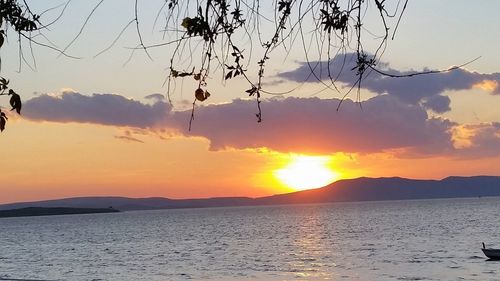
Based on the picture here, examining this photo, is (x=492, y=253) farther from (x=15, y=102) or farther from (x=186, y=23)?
(x=15, y=102)

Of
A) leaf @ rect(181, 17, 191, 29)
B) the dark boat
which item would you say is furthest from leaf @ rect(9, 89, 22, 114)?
the dark boat

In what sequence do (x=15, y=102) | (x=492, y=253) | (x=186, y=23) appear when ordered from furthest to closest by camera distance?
1. (x=492, y=253)
2. (x=186, y=23)
3. (x=15, y=102)

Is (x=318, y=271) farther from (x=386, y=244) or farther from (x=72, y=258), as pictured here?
(x=72, y=258)

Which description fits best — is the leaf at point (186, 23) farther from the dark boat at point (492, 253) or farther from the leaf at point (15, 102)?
the dark boat at point (492, 253)

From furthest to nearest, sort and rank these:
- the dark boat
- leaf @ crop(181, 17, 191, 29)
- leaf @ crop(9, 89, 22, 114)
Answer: the dark boat < leaf @ crop(181, 17, 191, 29) < leaf @ crop(9, 89, 22, 114)

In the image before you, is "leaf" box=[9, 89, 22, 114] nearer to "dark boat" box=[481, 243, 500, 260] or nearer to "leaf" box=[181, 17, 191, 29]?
"leaf" box=[181, 17, 191, 29]

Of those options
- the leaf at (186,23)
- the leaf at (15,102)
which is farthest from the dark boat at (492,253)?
the leaf at (15,102)

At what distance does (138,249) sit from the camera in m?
87.7

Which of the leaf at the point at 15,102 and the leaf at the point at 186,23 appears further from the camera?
the leaf at the point at 186,23

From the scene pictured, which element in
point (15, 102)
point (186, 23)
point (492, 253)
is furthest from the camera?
point (492, 253)

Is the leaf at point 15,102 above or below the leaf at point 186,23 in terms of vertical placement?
below

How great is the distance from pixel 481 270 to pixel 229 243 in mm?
47776

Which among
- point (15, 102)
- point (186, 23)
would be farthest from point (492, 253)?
point (15, 102)

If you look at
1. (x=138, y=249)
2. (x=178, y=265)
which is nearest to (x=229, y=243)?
(x=138, y=249)
